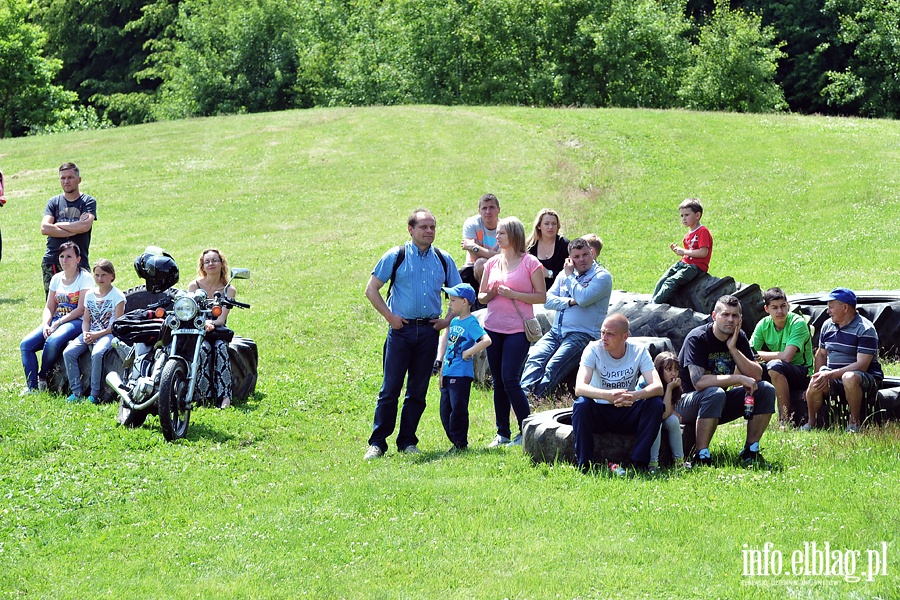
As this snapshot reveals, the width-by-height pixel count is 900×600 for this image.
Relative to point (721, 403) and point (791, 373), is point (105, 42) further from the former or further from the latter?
point (721, 403)

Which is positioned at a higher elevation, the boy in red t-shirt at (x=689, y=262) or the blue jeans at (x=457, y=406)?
the boy in red t-shirt at (x=689, y=262)

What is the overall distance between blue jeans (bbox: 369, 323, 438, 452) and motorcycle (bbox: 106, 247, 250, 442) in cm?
186

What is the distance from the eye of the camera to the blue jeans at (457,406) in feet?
30.3

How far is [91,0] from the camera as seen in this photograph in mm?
62156

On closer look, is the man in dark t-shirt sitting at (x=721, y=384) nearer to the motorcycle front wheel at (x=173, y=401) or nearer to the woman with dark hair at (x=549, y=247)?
the woman with dark hair at (x=549, y=247)

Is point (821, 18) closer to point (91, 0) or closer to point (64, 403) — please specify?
point (91, 0)

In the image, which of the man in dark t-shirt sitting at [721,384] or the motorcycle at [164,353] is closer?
the man in dark t-shirt sitting at [721,384]

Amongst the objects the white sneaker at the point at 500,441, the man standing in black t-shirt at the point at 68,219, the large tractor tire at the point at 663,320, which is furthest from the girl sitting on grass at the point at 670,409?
the man standing in black t-shirt at the point at 68,219

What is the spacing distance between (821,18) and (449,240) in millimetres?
38410

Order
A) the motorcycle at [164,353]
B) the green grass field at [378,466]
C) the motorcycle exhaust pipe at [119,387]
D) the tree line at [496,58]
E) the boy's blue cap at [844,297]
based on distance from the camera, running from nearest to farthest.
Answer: the green grass field at [378,466]
the motorcycle at [164,353]
the boy's blue cap at [844,297]
the motorcycle exhaust pipe at [119,387]
the tree line at [496,58]

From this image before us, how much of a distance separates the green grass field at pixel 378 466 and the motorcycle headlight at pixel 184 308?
1.15 metres

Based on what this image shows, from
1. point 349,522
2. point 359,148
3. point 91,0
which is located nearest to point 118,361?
point 349,522

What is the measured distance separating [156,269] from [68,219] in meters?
3.32

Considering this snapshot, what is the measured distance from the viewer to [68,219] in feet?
43.7
